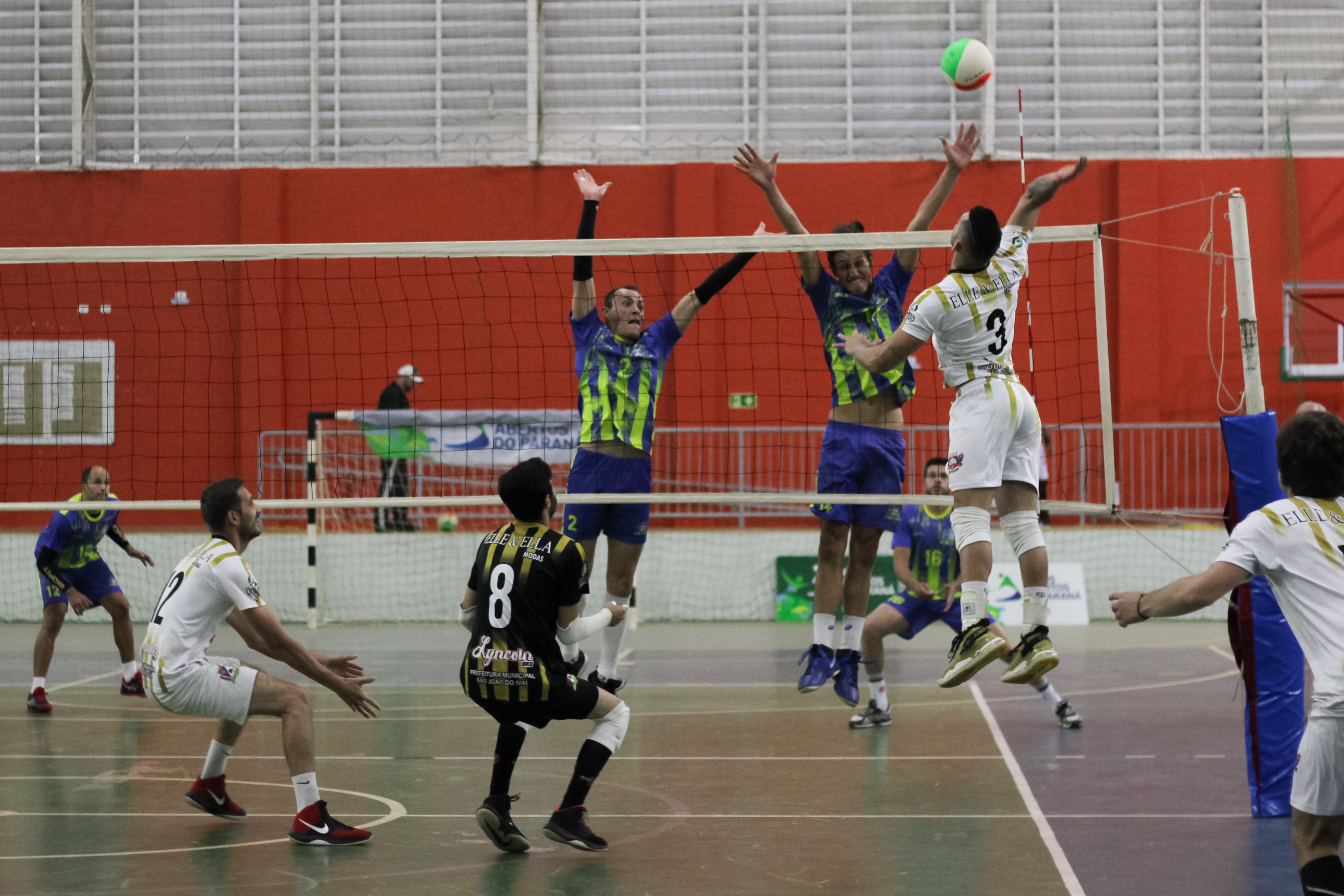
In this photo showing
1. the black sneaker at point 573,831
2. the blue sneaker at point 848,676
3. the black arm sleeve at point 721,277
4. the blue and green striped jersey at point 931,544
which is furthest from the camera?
the blue and green striped jersey at point 931,544

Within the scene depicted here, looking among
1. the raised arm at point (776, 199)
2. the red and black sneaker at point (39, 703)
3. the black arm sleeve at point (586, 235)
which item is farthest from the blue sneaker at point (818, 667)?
the red and black sneaker at point (39, 703)

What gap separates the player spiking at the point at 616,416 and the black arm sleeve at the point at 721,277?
0.18 feet

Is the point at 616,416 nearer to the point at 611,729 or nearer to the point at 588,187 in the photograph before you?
the point at 588,187

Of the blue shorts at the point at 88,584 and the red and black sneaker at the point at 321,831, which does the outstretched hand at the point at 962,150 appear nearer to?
the red and black sneaker at the point at 321,831

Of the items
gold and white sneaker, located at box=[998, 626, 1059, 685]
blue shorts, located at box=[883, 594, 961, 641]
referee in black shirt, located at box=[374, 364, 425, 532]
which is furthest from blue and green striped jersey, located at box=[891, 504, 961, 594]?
referee in black shirt, located at box=[374, 364, 425, 532]

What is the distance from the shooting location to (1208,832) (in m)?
5.62

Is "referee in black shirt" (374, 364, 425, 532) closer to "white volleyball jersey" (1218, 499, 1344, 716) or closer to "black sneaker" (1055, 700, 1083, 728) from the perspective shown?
"black sneaker" (1055, 700, 1083, 728)

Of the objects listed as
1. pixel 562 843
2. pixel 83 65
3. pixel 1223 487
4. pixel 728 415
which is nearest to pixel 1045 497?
pixel 1223 487

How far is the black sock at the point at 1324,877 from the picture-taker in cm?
398

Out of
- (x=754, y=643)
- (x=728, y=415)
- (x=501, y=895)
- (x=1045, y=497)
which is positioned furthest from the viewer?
(x=728, y=415)

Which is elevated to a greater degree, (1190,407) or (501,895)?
(1190,407)

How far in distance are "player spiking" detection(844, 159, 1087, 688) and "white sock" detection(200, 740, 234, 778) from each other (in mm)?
3129

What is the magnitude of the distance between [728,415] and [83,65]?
9.69 meters

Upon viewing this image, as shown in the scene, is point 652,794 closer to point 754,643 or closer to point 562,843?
point 562,843
